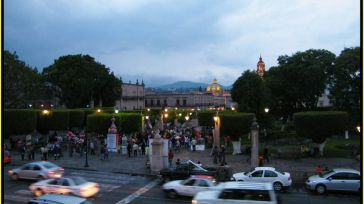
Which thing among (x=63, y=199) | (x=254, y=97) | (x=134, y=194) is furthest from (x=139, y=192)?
(x=254, y=97)

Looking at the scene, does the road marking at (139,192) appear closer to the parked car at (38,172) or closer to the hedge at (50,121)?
the parked car at (38,172)

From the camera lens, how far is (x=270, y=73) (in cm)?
7206

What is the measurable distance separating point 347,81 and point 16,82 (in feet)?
138

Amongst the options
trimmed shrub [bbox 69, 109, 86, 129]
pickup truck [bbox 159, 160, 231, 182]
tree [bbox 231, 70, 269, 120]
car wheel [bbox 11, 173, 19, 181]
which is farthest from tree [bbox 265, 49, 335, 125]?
car wheel [bbox 11, 173, 19, 181]

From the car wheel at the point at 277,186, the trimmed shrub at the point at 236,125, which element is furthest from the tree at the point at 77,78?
the car wheel at the point at 277,186

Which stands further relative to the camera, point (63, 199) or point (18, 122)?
point (18, 122)

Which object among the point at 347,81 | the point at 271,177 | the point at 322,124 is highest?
the point at 347,81

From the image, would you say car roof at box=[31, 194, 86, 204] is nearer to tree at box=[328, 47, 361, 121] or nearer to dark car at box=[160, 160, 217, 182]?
dark car at box=[160, 160, 217, 182]

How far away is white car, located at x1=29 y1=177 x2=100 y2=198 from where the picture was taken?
22.5m

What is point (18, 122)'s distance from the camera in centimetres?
4606

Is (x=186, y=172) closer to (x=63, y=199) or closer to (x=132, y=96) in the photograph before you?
(x=63, y=199)

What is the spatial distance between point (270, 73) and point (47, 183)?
5344 cm

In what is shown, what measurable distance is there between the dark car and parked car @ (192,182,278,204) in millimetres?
10035

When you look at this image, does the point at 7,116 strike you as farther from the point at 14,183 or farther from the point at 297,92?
the point at 297,92
